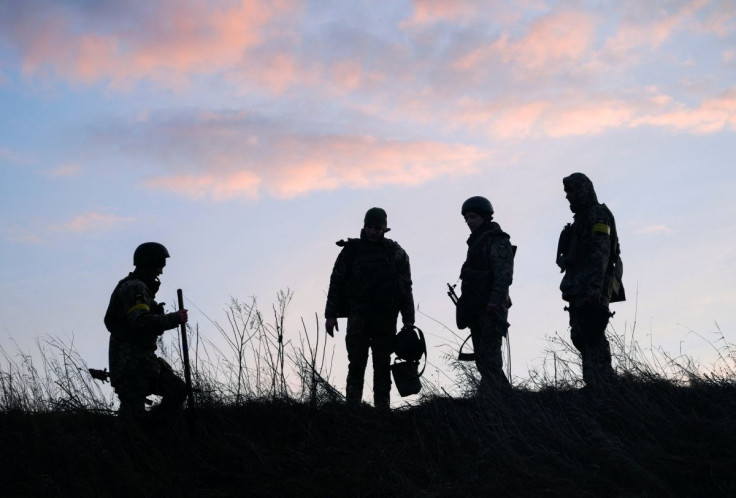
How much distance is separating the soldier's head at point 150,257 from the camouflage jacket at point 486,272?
Answer: 125 inches

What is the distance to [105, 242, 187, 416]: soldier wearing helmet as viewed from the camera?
7.66m

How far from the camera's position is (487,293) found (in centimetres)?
920

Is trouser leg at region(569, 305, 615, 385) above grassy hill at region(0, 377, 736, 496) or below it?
above

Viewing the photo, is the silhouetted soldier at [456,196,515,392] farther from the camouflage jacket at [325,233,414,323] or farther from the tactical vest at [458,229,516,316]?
the camouflage jacket at [325,233,414,323]

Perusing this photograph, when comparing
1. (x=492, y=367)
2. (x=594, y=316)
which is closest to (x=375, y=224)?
(x=492, y=367)

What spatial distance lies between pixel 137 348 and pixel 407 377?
9.29 ft

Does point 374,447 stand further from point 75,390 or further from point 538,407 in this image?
point 75,390

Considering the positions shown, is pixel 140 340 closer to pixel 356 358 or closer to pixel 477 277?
pixel 356 358

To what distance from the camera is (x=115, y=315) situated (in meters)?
7.78

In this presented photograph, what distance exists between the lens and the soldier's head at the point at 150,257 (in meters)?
8.01

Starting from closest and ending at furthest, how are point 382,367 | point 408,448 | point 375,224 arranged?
point 408,448
point 382,367
point 375,224

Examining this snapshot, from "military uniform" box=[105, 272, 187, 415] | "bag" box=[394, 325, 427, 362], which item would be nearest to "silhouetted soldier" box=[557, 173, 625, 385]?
"bag" box=[394, 325, 427, 362]

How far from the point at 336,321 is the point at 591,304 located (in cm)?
267

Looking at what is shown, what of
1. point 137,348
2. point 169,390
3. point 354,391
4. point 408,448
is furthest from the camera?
point 354,391
